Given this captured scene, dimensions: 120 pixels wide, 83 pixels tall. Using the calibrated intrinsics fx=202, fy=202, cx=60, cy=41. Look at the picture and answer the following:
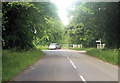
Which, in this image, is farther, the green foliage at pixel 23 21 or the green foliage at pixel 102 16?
the green foliage at pixel 102 16

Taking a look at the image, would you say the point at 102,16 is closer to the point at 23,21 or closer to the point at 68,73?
the point at 23,21

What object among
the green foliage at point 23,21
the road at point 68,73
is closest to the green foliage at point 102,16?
the green foliage at point 23,21

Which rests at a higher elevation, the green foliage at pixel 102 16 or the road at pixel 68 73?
the green foliage at pixel 102 16

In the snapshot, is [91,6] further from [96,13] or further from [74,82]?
[74,82]

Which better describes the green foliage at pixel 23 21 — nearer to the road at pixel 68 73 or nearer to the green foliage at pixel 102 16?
the green foliage at pixel 102 16

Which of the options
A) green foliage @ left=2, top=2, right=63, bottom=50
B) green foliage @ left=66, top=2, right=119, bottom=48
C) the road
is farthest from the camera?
green foliage @ left=66, top=2, right=119, bottom=48

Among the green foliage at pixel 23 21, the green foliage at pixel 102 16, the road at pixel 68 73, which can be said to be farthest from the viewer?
the green foliage at pixel 102 16

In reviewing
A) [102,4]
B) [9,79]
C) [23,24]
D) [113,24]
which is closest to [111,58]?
[113,24]

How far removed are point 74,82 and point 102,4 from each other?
52.7ft

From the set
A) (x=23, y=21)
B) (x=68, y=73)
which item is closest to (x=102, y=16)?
(x=23, y=21)

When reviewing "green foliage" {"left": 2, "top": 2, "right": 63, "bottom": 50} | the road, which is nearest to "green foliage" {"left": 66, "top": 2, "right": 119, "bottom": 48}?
"green foliage" {"left": 2, "top": 2, "right": 63, "bottom": 50}

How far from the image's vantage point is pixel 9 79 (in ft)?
31.5

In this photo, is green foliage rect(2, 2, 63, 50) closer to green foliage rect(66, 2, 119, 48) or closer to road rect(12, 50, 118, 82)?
green foliage rect(66, 2, 119, 48)

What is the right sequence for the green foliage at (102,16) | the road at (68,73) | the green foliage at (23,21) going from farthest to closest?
the green foliage at (102,16) → the green foliage at (23,21) → the road at (68,73)
